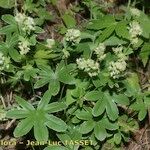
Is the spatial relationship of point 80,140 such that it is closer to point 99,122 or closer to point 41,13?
point 99,122

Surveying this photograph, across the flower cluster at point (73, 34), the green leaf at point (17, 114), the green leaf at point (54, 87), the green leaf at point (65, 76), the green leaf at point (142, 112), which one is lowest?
the green leaf at point (17, 114)

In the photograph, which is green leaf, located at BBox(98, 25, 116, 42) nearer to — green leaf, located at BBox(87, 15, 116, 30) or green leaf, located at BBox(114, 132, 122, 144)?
green leaf, located at BBox(87, 15, 116, 30)

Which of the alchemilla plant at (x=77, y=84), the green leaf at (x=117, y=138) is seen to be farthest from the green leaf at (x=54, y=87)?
the green leaf at (x=117, y=138)

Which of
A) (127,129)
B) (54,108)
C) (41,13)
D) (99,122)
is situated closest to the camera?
(54,108)

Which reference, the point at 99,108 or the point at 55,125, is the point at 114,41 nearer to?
the point at 99,108

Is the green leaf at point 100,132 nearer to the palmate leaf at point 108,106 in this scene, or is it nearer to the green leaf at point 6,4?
the palmate leaf at point 108,106

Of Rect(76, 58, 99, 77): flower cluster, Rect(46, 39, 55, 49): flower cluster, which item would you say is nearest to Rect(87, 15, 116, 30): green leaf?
Rect(46, 39, 55, 49): flower cluster

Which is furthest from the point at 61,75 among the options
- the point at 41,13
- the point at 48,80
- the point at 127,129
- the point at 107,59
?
the point at 41,13
